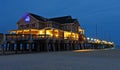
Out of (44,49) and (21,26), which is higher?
(21,26)

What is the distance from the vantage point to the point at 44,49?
1823 inches

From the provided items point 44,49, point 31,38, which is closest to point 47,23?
point 44,49

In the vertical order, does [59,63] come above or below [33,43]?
below

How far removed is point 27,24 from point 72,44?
40.6 ft

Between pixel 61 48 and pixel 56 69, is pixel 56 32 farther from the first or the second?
pixel 56 69

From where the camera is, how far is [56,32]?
5388cm

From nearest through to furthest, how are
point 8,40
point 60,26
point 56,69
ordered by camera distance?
point 56,69
point 8,40
point 60,26

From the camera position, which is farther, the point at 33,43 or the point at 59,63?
the point at 33,43

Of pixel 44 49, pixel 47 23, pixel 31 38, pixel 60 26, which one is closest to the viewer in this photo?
pixel 31 38

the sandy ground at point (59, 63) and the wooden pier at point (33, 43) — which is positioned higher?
the wooden pier at point (33, 43)

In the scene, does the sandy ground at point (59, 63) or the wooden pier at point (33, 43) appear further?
the wooden pier at point (33, 43)

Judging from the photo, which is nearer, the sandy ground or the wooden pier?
the sandy ground

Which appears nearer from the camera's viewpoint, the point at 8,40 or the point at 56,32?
the point at 8,40

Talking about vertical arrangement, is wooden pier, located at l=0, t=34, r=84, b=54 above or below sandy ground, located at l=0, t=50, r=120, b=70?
above
